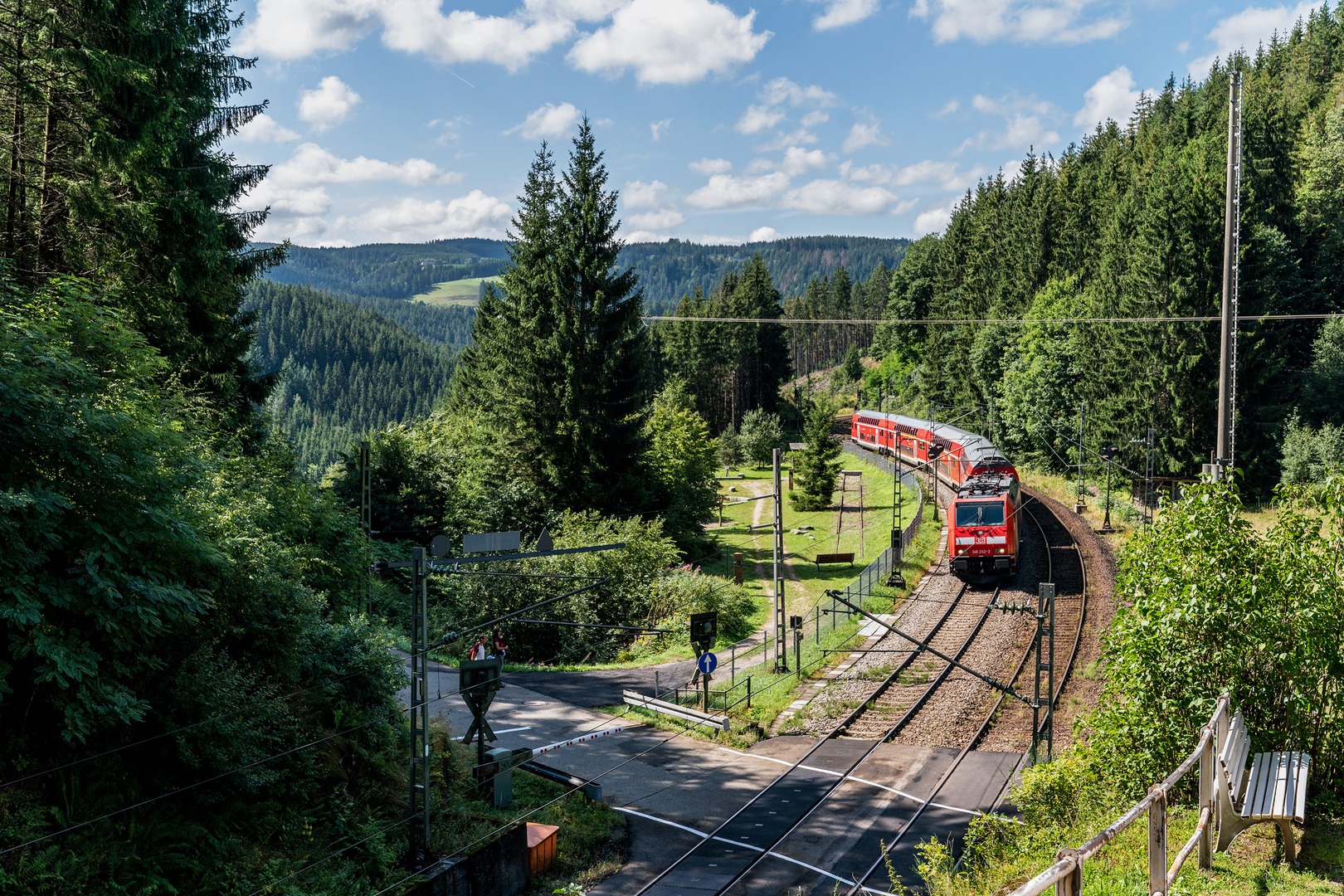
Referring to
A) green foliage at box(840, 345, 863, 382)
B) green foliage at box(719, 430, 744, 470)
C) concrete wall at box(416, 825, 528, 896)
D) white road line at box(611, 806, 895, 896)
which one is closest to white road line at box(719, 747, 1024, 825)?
white road line at box(611, 806, 895, 896)

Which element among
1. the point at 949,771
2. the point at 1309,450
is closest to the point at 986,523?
the point at 949,771

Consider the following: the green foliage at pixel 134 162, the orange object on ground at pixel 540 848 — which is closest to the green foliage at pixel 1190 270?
the orange object on ground at pixel 540 848

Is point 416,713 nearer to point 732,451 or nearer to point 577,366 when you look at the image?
point 577,366

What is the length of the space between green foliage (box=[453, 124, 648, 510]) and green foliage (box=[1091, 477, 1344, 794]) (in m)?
29.3

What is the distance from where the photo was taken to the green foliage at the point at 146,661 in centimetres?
929

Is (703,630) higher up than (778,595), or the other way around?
(778,595)

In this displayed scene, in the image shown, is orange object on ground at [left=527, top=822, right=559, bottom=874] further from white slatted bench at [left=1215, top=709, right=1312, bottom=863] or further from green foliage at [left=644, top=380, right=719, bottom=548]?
green foliage at [left=644, top=380, right=719, bottom=548]

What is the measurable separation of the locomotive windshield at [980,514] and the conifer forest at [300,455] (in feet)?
28.9

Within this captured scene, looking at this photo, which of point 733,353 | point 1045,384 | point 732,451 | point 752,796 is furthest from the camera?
point 733,353

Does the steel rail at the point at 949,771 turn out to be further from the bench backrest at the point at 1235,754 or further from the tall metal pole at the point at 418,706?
the tall metal pole at the point at 418,706

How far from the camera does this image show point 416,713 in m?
12.1

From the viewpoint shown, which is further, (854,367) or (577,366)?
(854,367)

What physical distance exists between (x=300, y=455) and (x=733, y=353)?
211ft

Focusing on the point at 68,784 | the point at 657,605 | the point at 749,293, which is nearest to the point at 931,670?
the point at 657,605
